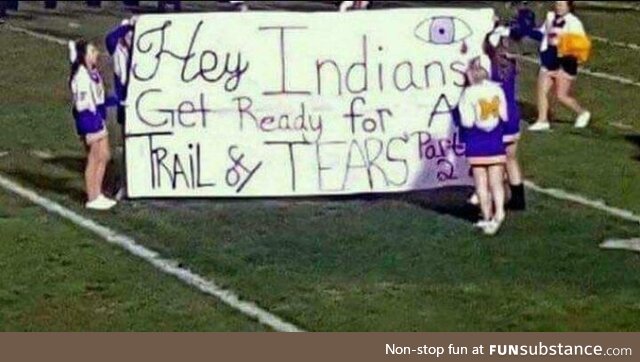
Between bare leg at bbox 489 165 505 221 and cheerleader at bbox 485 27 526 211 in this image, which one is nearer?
bare leg at bbox 489 165 505 221

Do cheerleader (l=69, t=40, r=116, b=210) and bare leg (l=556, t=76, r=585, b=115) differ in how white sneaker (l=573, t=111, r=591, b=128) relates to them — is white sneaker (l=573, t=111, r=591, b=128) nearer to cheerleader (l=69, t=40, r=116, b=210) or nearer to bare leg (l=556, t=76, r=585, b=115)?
bare leg (l=556, t=76, r=585, b=115)

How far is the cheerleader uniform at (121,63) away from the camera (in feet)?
45.7

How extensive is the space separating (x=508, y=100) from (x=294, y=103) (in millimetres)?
2003

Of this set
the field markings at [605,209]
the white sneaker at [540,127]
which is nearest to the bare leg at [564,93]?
the white sneaker at [540,127]

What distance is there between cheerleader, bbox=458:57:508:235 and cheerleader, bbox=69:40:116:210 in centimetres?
292

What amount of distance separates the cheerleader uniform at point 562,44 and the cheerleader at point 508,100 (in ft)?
14.8

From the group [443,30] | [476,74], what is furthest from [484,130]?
[443,30]

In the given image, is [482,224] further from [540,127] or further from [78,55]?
[540,127]

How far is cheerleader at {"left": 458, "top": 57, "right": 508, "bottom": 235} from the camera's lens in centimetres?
1218

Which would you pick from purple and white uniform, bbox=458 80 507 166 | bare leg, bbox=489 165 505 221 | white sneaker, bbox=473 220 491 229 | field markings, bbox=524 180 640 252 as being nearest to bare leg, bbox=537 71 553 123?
field markings, bbox=524 180 640 252

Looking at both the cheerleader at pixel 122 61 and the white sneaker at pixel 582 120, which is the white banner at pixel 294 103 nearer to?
the cheerleader at pixel 122 61

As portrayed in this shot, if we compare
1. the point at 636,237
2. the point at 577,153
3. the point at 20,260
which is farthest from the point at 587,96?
the point at 20,260

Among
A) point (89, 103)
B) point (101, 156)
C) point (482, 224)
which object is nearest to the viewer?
point (482, 224)

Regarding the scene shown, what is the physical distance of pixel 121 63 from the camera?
14.0 metres
